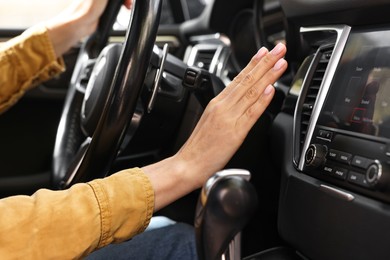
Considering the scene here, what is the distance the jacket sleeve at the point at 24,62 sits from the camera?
3.26ft

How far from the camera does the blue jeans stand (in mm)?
756

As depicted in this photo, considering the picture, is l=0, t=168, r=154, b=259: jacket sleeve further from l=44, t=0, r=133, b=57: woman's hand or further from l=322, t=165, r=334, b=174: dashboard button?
l=44, t=0, r=133, b=57: woman's hand

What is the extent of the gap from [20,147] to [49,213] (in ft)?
3.33

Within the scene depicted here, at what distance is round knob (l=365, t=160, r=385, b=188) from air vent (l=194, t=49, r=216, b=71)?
0.66 meters

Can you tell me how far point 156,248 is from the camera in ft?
2.56

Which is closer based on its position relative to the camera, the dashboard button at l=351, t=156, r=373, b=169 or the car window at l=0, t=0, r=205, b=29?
the dashboard button at l=351, t=156, r=373, b=169

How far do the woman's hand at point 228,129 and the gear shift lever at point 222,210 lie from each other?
18 cm

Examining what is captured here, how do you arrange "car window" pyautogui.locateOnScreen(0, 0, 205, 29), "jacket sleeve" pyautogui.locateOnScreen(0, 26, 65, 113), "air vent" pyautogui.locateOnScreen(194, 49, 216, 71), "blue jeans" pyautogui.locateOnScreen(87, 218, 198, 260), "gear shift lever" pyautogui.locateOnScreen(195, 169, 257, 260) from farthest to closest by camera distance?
"car window" pyautogui.locateOnScreen(0, 0, 205, 29), "air vent" pyautogui.locateOnScreen(194, 49, 216, 71), "jacket sleeve" pyautogui.locateOnScreen(0, 26, 65, 113), "blue jeans" pyautogui.locateOnScreen(87, 218, 198, 260), "gear shift lever" pyautogui.locateOnScreen(195, 169, 257, 260)

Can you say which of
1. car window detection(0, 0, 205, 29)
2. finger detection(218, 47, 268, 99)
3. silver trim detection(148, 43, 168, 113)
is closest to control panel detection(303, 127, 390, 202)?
finger detection(218, 47, 268, 99)

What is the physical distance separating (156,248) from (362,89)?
0.39 meters

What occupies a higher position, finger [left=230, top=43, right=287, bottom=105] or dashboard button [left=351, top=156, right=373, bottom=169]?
finger [left=230, top=43, right=287, bottom=105]

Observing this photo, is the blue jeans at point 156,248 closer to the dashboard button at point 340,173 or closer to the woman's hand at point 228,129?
the woman's hand at point 228,129

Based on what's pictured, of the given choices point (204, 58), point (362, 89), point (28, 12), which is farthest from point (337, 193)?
point (28, 12)

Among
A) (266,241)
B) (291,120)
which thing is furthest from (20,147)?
(291,120)
